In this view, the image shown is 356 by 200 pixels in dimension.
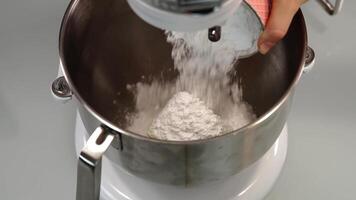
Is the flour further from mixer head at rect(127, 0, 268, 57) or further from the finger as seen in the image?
mixer head at rect(127, 0, 268, 57)

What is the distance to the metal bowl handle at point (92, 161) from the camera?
48cm

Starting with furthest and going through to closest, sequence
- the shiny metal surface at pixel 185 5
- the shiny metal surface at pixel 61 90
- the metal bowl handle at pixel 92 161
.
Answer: the shiny metal surface at pixel 61 90 < the metal bowl handle at pixel 92 161 < the shiny metal surface at pixel 185 5

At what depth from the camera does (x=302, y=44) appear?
0.57 metres

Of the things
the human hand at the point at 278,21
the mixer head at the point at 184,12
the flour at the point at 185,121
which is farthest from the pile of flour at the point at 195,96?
the mixer head at the point at 184,12

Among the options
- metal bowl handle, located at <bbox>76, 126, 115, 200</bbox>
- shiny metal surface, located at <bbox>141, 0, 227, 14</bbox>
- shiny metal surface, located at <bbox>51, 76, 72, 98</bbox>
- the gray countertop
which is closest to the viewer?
shiny metal surface, located at <bbox>141, 0, 227, 14</bbox>

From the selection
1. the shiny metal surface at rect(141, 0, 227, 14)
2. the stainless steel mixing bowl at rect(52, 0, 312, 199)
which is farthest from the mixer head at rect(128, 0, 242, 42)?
the stainless steel mixing bowl at rect(52, 0, 312, 199)

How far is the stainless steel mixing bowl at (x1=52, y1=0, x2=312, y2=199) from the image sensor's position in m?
0.50

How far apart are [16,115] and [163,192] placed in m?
0.26

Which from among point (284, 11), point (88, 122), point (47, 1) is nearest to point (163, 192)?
point (88, 122)

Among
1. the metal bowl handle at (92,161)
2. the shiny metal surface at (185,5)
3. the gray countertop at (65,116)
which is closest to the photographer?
the shiny metal surface at (185,5)

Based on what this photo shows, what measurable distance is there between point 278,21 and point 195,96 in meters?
0.22

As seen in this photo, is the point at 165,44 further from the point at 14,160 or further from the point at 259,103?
A: the point at 14,160

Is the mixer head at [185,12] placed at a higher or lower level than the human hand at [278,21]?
higher

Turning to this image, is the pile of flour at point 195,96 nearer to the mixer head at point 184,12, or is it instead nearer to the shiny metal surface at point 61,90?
the shiny metal surface at point 61,90
